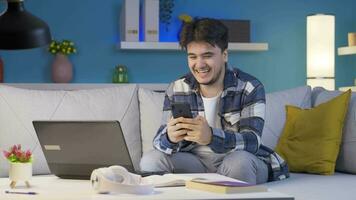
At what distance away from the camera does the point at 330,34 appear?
4.99m

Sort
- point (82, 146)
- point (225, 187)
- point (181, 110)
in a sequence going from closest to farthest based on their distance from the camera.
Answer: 1. point (225, 187)
2. point (82, 146)
3. point (181, 110)

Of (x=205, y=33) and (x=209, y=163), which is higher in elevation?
(x=205, y=33)

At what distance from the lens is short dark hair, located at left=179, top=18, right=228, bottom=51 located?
2951mm

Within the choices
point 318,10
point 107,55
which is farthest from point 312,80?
point 107,55

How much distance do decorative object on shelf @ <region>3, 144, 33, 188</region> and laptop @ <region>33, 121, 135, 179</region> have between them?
6.3 inches

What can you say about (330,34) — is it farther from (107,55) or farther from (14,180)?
(14,180)

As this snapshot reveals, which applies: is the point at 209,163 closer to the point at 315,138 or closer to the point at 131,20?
the point at 315,138

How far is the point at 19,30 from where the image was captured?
1.93 metres

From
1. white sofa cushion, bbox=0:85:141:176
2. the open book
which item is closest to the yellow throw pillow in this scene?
white sofa cushion, bbox=0:85:141:176

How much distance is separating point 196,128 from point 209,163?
356 millimetres

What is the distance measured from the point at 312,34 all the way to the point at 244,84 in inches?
85.8

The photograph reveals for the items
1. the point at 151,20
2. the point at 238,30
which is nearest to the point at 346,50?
the point at 238,30

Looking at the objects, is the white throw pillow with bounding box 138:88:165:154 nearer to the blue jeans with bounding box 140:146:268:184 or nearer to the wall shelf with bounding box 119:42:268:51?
the blue jeans with bounding box 140:146:268:184

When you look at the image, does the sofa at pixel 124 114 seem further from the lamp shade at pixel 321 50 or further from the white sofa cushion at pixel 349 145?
the lamp shade at pixel 321 50
